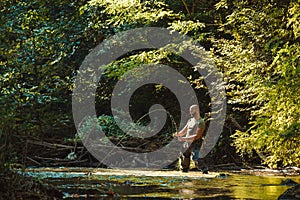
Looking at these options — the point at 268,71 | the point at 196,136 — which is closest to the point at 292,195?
the point at 196,136

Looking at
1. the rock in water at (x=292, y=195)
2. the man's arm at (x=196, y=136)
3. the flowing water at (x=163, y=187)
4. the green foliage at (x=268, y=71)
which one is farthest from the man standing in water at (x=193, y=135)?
the rock in water at (x=292, y=195)

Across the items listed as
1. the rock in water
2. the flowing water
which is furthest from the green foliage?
the rock in water

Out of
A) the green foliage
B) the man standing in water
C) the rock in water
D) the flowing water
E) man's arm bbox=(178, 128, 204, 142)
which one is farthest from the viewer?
the man standing in water

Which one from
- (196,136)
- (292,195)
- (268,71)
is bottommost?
(292,195)

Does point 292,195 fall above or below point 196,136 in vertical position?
below

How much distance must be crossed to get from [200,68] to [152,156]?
2942 millimetres

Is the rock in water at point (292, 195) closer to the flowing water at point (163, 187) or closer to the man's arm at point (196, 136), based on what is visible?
the flowing water at point (163, 187)

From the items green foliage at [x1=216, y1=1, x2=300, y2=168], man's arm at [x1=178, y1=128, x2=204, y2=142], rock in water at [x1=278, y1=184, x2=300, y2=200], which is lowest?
rock in water at [x1=278, y1=184, x2=300, y2=200]

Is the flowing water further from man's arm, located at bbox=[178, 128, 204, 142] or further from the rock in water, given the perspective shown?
man's arm, located at bbox=[178, 128, 204, 142]

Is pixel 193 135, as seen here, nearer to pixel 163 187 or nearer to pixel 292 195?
pixel 163 187

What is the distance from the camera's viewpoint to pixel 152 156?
17.7 m

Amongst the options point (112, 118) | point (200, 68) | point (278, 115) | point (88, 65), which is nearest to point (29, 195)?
point (278, 115)

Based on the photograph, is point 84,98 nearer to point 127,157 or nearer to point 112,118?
point 112,118

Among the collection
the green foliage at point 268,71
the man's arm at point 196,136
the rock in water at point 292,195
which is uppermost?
the green foliage at point 268,71
